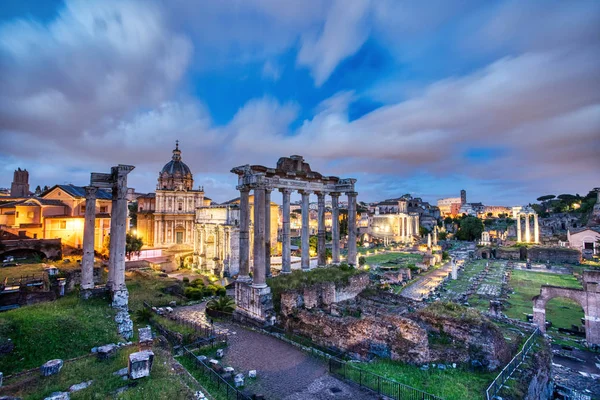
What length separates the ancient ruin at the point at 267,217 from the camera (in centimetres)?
1691

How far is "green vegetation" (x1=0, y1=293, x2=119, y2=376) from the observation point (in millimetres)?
10335

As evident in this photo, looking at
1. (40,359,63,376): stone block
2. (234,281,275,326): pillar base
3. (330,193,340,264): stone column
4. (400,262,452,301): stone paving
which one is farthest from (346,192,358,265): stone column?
(40,359,63,376): stone block

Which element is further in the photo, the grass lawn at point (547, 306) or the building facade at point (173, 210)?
the building facade at point (173, 210)

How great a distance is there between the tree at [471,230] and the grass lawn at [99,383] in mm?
96490

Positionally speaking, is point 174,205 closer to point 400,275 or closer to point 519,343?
point 400,275

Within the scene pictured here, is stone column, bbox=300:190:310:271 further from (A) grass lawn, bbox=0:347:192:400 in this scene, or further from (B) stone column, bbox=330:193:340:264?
(A) grass lawn, bbox=0:347:192:400

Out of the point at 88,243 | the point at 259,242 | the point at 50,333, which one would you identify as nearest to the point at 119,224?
the point at 88,243

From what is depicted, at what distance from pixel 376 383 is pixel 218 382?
5766 mm

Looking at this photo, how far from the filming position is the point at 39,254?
115 ft

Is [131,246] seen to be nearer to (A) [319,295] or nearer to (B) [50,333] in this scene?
(B) [50,333]

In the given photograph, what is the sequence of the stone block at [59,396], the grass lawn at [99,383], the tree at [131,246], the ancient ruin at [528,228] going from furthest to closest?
the ancient ruin at [528,228] → the tree at [131,246] → the grass lawn at [99,383] → the stone block at [59,396]

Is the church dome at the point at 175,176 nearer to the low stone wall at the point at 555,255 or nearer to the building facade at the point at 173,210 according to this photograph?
the building facade at the point at 173,210

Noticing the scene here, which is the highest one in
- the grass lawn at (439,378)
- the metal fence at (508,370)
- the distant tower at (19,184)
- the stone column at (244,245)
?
the distant tower at (19,184)

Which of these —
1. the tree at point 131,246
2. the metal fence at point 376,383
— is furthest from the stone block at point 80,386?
the tree at point 131,246
